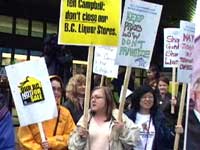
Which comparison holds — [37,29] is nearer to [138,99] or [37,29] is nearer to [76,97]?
[76,97]

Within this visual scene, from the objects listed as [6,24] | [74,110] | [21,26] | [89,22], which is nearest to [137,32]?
[89,22]

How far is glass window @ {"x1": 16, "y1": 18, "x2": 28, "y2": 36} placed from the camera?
1121 centimetres

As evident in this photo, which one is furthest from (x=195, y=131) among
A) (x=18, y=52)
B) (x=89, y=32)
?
(x=18, y=52)

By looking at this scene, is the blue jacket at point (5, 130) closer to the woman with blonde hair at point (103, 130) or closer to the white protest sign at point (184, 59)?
the woman with blonde hair at point (103, 130)

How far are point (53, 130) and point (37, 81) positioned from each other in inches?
18.7

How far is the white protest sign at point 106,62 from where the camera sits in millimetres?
7188

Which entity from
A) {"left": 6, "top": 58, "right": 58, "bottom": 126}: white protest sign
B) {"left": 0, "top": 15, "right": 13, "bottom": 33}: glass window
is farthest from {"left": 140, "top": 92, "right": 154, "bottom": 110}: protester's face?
{"left": 0, "top": 15, "right": 13, "bottom": 33}: glass window

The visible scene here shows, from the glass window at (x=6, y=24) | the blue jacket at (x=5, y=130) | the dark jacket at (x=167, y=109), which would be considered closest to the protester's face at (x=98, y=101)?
the blue jacket at (x=5, y=130)

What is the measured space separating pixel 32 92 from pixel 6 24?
6.22m

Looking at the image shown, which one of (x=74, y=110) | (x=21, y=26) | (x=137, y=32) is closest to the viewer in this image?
(x=137, y=32)

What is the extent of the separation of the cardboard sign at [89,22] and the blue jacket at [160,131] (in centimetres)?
130

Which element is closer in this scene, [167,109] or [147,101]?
[147,101]

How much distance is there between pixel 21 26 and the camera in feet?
37.0

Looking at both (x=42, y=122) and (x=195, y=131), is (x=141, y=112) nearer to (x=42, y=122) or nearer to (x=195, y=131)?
(x=42, y=122)
